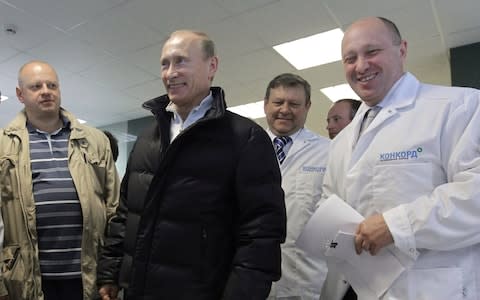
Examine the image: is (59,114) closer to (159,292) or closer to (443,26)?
(159,292)

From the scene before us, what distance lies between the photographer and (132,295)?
3.90 feet

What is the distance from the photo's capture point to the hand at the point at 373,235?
3.48ft

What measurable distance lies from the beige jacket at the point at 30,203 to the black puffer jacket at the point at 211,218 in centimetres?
61

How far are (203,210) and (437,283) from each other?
703 millimetres

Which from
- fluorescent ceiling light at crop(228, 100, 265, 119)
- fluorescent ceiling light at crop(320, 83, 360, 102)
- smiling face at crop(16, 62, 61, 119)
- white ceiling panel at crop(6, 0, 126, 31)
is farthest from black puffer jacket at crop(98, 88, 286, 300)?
fluorescent ceiling light at crop(228, 100, 265, 119)

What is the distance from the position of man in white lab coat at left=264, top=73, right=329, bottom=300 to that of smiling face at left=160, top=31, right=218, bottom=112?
2.27 feet

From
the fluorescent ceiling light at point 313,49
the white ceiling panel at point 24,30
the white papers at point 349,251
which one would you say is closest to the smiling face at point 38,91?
the white papers at point 349,251

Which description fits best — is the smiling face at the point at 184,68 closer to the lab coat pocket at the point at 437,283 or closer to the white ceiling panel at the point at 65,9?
the lab coat pocket at the point at 437,283

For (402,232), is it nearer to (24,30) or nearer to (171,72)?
(171,72)

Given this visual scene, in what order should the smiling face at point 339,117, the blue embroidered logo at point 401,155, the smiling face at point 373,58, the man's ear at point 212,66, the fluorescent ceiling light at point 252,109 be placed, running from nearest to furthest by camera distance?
the blue embroidered logo at point 401,155
the smiling face at point 373,58
the man's ear at point 212,66
the smiling face at point 339,117
the fluorescent ceiling light at point 252,109

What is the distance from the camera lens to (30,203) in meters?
1.64

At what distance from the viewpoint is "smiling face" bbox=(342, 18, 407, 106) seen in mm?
1256

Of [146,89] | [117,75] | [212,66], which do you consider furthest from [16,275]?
[146,89]

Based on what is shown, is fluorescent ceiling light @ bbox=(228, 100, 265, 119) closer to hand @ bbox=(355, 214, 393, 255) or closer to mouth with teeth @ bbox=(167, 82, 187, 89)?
mouth with teeth @ bbox=(167, 82, 187, 89)
